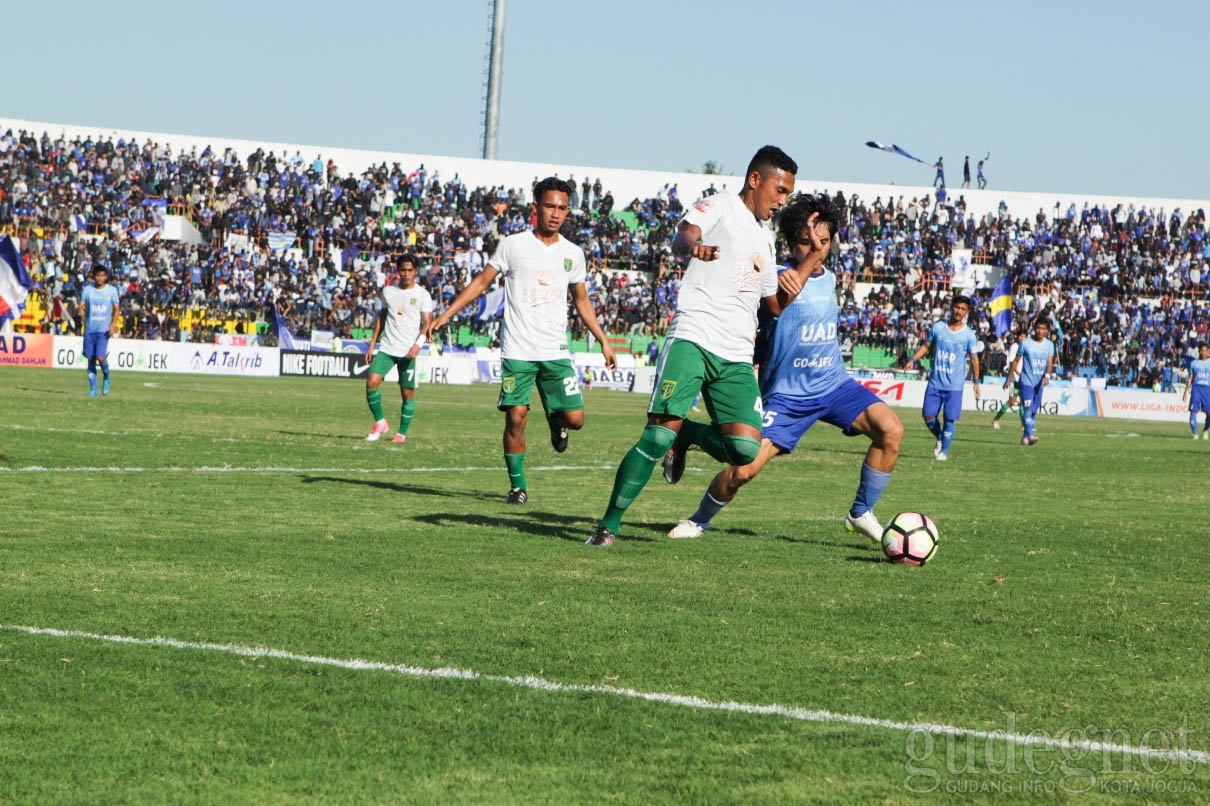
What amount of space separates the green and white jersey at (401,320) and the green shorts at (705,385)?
9518 millimetres

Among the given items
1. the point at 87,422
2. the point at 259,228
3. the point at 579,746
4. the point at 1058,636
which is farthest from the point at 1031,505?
the point at 259,228

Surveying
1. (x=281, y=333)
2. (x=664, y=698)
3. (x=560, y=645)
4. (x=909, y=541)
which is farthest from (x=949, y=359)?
(x=281, y=333)

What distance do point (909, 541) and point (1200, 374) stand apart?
24876 millimetres

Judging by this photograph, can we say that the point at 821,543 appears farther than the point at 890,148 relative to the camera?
No

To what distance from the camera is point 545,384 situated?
36.5 ft

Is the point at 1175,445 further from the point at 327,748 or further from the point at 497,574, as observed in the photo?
the point at 327,748

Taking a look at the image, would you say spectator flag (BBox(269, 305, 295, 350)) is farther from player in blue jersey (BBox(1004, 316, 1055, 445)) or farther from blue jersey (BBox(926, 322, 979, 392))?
blue jersey (BBox(926, 322, 979, 392))

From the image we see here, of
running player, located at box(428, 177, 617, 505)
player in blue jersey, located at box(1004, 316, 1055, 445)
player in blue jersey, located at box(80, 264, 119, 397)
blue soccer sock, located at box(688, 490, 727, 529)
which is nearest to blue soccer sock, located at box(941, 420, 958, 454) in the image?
player in blue jersey, located at box(1004, 316, 1055, 445)

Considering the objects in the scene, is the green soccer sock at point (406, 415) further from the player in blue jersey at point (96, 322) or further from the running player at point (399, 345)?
the player in blue jersey at point (96, 322)

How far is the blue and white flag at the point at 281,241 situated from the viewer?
50438mm

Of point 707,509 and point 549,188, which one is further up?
point 549,188

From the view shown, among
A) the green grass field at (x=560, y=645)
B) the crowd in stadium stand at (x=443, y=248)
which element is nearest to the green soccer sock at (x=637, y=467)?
the green grass field at (x=560, y=645)

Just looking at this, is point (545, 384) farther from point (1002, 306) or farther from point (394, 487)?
point (1002, 306)

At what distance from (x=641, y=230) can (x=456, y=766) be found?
53200 mm
